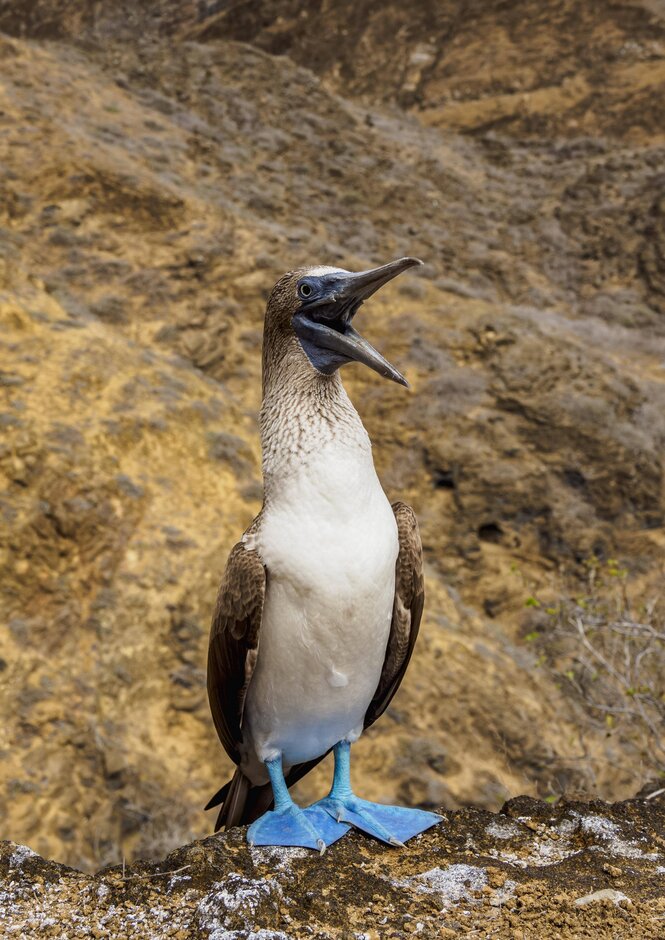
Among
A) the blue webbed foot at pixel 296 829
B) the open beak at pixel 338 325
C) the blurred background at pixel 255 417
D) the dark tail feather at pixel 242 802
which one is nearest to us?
the blue webbed foot at pixel 296 829

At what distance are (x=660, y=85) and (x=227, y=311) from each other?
21.9 metres

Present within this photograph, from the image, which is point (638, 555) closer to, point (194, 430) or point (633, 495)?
point (633, 495)

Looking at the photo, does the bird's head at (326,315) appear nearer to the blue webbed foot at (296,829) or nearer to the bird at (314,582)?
the bird at (314,582)

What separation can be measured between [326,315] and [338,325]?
0.06 m

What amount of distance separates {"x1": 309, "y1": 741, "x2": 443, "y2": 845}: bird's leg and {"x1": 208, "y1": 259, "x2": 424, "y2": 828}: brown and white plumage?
186 millimetres

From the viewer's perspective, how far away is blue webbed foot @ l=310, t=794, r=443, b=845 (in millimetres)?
2992

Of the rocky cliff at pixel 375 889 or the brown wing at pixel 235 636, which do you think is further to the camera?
the brown wing at pixel 235 636

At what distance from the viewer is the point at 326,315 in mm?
3119

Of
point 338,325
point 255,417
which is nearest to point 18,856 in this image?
point 338,325

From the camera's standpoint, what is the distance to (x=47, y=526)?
7898 millimetres

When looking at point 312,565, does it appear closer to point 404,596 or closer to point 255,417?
point 404,596

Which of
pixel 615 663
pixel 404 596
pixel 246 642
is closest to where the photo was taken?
pixel 246 642

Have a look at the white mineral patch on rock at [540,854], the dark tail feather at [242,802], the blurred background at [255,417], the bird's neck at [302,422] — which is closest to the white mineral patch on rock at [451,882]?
the white mineral patch on rock at [540,854]

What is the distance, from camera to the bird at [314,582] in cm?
291
